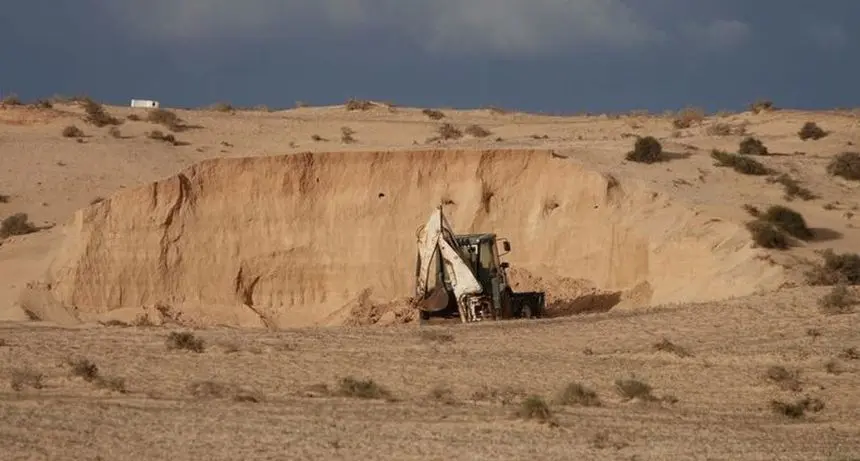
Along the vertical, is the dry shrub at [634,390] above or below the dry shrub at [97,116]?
below

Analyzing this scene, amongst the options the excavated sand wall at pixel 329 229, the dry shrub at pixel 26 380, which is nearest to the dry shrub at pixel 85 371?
the dry shrub at pixel 26 380

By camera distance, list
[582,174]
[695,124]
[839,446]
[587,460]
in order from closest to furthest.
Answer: [587,460]
[839,446]
[582,174]
[695,124]

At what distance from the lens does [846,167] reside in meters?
37.5

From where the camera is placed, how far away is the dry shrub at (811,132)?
4359 cm

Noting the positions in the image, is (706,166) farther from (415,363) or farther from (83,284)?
(415,363)

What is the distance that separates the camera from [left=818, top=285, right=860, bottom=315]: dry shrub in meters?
23.4

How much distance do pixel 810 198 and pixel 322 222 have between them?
1185 centimetres

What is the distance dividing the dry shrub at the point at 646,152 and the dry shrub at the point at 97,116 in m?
20.2

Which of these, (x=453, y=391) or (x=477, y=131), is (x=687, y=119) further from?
(x=453, y=391)

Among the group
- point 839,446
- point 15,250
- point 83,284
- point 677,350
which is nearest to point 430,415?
point 839,446

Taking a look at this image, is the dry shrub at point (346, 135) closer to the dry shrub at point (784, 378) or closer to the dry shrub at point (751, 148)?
the dry shrub at point (751, 148)

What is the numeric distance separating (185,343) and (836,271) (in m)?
13.9

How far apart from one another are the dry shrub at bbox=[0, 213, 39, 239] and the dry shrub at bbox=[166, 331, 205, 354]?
1791 cm

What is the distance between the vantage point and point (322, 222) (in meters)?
34.9
